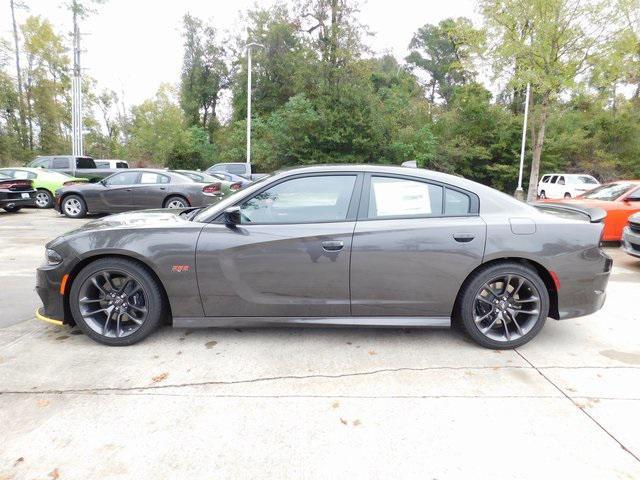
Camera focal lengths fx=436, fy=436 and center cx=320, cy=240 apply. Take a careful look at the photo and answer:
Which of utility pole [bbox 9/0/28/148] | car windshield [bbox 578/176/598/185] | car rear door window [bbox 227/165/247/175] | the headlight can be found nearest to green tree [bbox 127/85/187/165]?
utility pole [bbox 9/0/28/148]

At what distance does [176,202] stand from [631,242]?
9.55m

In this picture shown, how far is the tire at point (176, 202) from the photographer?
1103 cm

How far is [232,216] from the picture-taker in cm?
335

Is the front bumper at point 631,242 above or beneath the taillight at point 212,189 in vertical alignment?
beneath

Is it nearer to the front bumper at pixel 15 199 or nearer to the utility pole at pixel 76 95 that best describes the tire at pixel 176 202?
the front bumper at pixel 15 199

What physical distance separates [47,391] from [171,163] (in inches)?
1343

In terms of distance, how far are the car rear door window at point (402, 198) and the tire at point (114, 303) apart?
186 cm

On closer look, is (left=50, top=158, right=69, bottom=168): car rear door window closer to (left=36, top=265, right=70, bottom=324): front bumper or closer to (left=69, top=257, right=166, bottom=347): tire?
(left=36, top=265, right=70, bottom=324): front bumper

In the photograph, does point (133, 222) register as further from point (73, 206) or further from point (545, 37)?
point (545, 37)

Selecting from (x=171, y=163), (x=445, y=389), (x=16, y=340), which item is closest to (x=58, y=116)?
(x=171, y=163)

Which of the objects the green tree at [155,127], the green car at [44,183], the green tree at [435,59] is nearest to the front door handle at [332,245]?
the green car at [44,183]

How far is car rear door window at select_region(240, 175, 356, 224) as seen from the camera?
3.48 meters

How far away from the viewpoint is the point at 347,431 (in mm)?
2455

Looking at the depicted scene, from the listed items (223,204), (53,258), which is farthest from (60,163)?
(223,204)
